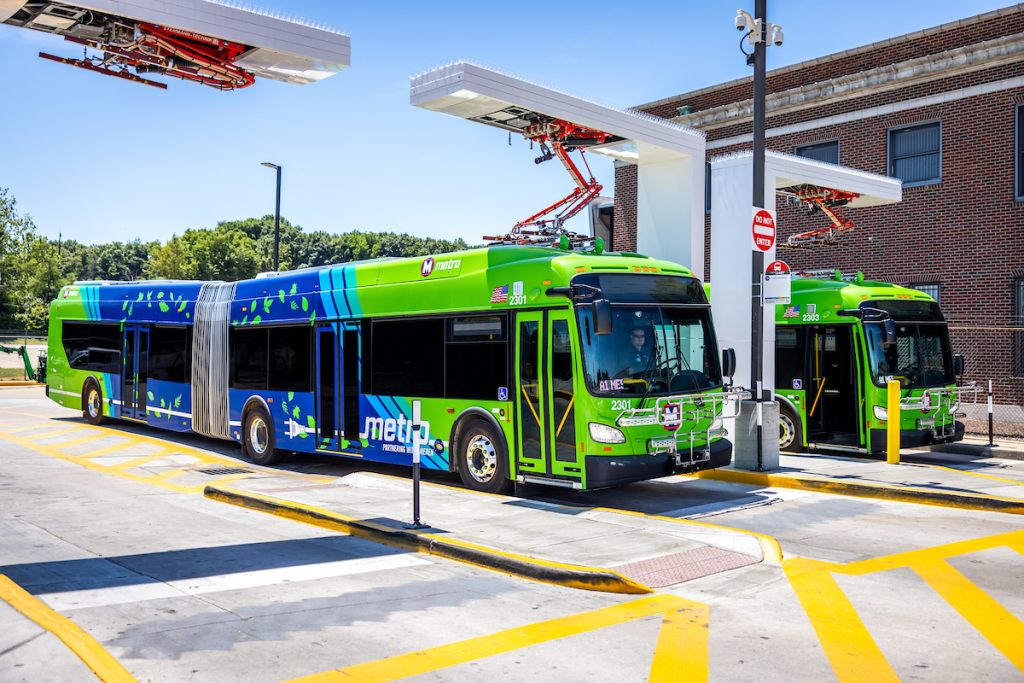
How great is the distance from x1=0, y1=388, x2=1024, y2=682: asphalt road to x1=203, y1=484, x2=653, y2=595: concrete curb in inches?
4.7

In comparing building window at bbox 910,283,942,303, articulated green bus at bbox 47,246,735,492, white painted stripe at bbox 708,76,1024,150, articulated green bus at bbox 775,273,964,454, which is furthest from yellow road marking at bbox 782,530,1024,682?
white painted stripe at bbox 708,76,1024,150

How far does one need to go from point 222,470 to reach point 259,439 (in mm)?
1601

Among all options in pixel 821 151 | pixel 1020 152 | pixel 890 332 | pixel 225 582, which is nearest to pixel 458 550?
pixel 225 582

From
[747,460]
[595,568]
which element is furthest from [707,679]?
[747,460]

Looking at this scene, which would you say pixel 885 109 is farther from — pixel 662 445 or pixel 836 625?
pixel 836 625

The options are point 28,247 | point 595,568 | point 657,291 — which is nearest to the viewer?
point 595,568

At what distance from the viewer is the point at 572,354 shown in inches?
429

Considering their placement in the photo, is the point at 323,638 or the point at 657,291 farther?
the point at 657,291

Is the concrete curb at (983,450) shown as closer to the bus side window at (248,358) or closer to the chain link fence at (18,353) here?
the bus side window at (248,358)

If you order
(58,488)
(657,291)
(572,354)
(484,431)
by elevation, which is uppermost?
(657,291)

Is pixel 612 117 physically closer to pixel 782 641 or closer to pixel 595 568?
pixel 595 568

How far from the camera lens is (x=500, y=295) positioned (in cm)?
1197

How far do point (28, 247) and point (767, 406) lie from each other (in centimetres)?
4342

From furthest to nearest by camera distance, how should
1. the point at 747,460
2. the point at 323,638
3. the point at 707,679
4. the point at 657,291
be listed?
the point at 747,460
the point at 657,291
the point at 323,638
the point at 707,679
